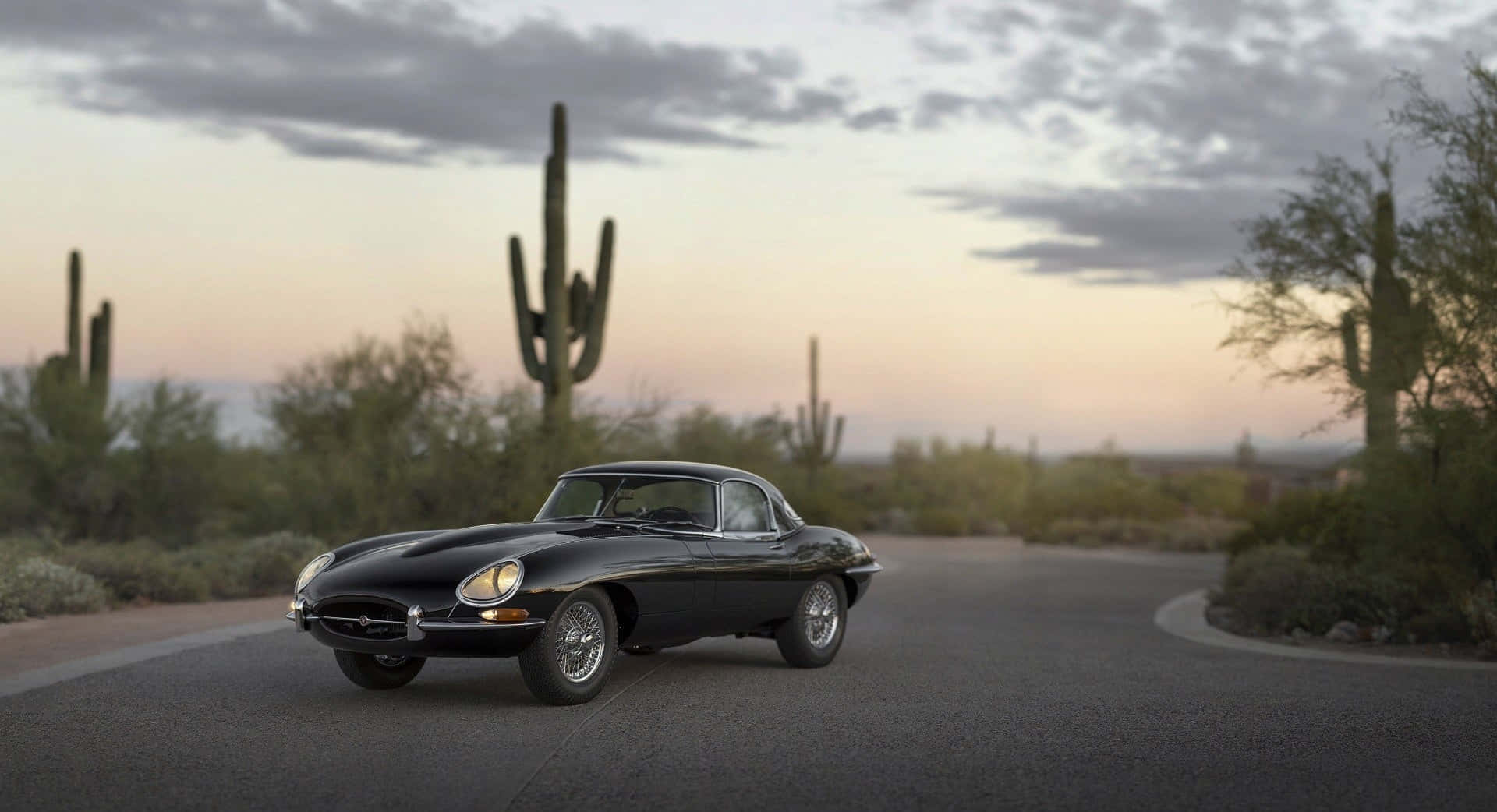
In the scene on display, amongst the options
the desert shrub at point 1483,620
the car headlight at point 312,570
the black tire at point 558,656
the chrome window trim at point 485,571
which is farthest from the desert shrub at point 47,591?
the desert shrub at point 1483,620

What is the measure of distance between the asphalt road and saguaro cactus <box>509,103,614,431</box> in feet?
41.1

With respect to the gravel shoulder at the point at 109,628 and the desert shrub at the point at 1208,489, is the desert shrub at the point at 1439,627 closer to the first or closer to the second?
the gravel shoulder at the point at 109,628

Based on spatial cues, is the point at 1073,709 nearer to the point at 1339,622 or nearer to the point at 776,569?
the point at 776,569

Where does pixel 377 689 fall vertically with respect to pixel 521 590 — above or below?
below

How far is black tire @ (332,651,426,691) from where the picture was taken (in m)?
10.2

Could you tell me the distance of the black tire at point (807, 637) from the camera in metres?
11.9

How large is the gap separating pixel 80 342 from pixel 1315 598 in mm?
27008

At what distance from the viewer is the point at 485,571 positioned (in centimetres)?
930

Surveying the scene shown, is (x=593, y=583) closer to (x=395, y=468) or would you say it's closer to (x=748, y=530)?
(x=748, y=530)

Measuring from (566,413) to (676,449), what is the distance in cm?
892

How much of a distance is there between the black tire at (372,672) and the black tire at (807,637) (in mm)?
3013

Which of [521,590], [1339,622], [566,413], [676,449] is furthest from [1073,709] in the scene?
[676,449]

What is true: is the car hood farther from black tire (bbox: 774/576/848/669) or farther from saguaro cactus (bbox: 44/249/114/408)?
saguaro cactus (bbox: 44/249/114/408)

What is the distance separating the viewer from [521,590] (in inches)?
363
